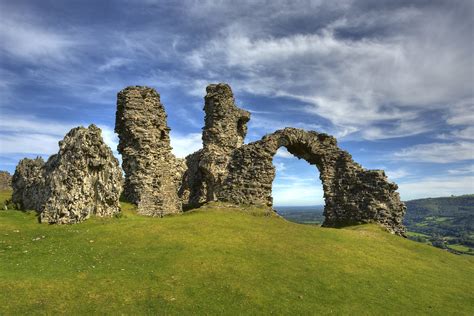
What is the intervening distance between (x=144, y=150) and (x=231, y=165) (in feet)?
31.7

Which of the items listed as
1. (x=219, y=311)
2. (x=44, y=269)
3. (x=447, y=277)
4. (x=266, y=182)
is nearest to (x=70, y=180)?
(x=44, y=269)

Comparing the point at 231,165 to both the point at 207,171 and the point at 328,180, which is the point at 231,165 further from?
the point at 328,180

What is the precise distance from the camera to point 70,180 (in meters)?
24.8

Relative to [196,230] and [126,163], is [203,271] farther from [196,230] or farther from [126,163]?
[126,163]

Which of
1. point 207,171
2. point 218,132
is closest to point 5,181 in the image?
point 207,171

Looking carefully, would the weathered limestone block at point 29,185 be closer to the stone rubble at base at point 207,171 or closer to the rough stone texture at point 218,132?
the stone rubble at base at point 207,171

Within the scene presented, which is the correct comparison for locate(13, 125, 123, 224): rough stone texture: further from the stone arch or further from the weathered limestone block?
the stone arch

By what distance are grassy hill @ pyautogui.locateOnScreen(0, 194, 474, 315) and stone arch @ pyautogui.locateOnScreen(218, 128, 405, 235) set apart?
8.83m

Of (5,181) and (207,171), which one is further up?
(207,171)

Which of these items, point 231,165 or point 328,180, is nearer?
point 231,165

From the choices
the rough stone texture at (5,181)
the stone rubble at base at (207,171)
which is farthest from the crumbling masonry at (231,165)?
the rough stone texture at (5,181)

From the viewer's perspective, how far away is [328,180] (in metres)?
41.7

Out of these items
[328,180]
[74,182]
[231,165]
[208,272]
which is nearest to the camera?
[208,272]

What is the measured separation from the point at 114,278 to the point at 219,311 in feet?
18.4
